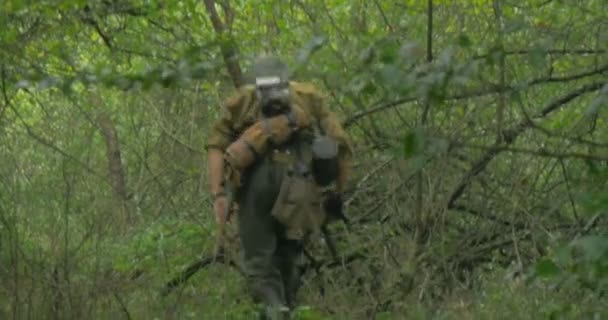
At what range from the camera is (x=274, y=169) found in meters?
7.05

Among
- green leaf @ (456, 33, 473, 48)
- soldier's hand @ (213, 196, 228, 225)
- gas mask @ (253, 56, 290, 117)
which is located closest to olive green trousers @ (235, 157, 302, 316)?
soldier's hand @ (213, 196, 228, 225)

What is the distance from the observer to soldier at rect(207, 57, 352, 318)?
22.4 ft

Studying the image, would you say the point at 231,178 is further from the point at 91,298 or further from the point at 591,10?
the point at 591,10

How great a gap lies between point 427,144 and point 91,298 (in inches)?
151

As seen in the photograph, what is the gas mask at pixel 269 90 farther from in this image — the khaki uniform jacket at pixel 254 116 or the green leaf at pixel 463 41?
the green leaf at pixel 463 41

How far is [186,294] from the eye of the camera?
26.2 ft

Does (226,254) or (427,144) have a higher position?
(427,144)

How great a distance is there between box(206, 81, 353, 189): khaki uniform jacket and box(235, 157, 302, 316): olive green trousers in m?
0.23

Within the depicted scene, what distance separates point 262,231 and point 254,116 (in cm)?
65

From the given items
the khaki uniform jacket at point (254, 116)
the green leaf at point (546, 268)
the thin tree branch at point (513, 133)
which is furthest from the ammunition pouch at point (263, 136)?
the green leaf at point (546, 268)

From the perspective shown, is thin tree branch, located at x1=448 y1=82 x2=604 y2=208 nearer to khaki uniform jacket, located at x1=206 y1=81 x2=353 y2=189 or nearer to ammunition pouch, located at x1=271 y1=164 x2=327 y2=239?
khaki uniform jacket, located at x1=206 y1=81 x2=353 y2=189

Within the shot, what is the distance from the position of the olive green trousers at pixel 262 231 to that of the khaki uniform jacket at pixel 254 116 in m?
0.23

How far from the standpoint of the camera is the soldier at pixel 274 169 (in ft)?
Answer: 22.4

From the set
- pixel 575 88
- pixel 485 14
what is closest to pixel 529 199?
pixel 575 88
